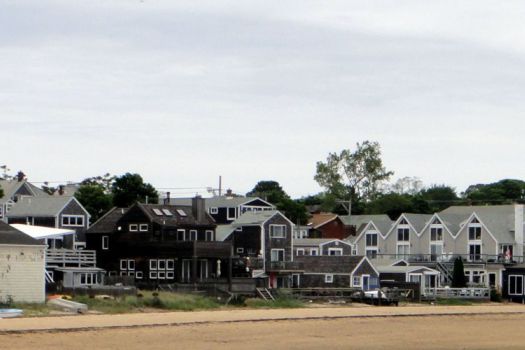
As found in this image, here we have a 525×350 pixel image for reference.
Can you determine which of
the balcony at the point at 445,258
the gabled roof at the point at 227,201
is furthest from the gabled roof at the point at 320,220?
the gabled roof at the point at 227,201

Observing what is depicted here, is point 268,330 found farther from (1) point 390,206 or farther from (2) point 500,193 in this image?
(2) point 500,193

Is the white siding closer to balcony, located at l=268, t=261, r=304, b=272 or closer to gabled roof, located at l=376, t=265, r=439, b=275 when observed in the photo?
balcony, located at l=268, t=261, r=304, b=272

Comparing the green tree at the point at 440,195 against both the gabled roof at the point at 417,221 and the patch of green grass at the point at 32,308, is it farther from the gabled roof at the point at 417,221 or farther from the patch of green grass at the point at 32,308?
the patch of green grass at the point at 32,308

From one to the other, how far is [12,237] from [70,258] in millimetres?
19963

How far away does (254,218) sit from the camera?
297ft

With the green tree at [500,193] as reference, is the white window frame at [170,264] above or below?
below

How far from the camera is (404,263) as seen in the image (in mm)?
93688

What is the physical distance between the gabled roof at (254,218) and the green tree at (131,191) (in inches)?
698

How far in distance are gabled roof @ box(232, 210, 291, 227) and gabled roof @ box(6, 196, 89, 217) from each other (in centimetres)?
1276

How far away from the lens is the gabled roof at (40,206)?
299ft

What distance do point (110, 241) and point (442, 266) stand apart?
27250mm

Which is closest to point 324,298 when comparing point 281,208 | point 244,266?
point 244,266

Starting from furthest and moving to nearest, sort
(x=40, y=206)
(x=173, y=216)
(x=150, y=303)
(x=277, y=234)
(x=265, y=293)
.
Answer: (x=40, y=206), (x=277, y=234), (x=173, y=216), (x=265, y=293), (x=150, y=303)

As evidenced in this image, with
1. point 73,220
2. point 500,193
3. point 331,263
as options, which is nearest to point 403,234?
point 331,263
